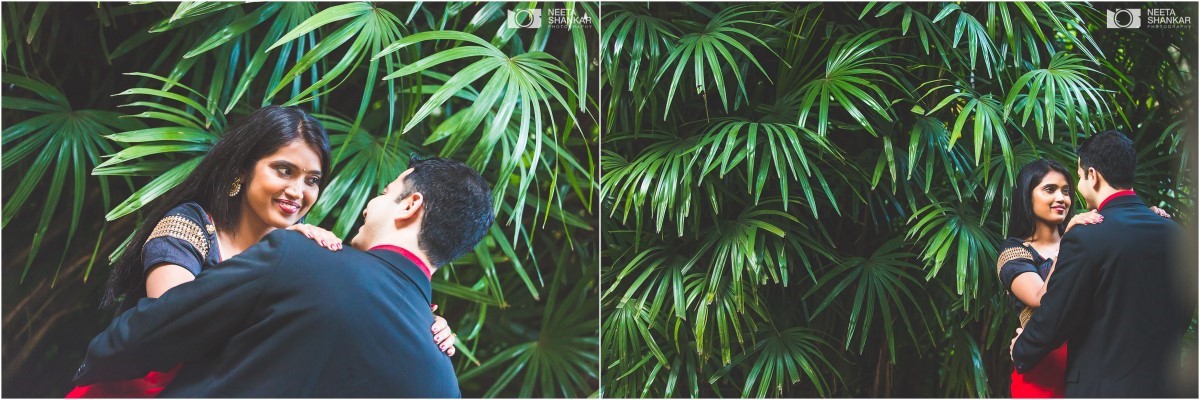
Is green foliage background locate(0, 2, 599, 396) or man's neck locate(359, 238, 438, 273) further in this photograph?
green foliage background locate(0, 2, 599, 396)

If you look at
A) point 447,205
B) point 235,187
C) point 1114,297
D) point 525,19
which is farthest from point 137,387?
point 1114,297

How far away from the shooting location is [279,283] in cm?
171

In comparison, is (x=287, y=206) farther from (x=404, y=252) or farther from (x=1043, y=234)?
(x=1043, y=234)

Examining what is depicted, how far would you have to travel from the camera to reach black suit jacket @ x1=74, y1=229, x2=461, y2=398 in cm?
170

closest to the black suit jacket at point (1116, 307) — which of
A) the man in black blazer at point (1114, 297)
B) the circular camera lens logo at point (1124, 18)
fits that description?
the man in black blazer at point (1114, 297)

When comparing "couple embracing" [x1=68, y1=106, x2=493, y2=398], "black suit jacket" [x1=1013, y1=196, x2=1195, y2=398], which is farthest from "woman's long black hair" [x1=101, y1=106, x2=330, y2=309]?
"black suit jacket" [x1=1013, y1=196, x2=1195, y2=398]

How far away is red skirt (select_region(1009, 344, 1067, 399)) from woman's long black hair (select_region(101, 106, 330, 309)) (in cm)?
163

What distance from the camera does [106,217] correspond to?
7.00 feet

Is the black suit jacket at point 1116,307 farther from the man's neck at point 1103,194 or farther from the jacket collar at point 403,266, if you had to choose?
the jacket collar at point 403,266

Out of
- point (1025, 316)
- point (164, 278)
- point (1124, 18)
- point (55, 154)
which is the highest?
point (1124, 18)

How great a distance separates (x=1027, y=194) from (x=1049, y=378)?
0.41m

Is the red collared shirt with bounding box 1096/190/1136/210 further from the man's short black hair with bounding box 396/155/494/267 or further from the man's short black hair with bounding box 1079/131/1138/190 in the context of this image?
the man's short black hair with bounding box 396/155/494/267

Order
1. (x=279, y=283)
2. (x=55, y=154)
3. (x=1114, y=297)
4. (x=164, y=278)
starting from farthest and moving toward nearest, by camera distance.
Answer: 1. (x=55, y=154)
2. (x=1114, y=297)
3. (x=164, y=278)
4. (x=279, y=283)

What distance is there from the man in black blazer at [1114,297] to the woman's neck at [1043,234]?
30 mm
